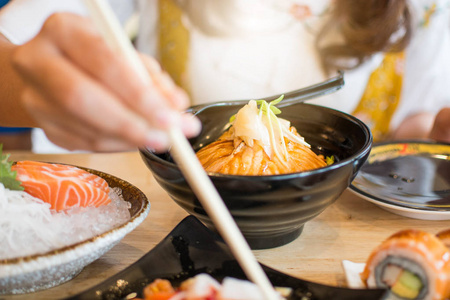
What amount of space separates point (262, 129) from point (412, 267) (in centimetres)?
35

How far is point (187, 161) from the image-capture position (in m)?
0.47

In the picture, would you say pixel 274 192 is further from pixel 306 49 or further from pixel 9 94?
pixel 306 49

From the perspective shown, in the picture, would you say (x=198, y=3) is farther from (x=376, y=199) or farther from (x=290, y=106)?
(x=376, y=199)

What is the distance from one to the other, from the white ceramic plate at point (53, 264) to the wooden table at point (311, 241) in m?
0.02

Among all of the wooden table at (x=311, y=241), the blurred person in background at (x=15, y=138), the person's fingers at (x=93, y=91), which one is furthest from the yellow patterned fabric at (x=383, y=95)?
the blurred person in background at (x=15, y=138)

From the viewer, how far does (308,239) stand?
81 cm

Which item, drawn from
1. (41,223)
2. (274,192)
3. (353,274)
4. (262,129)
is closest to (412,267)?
(353,274)

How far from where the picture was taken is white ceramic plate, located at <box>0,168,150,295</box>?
547 millimetres

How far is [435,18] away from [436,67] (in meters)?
0.21

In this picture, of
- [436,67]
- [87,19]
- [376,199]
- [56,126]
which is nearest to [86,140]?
[56,126]

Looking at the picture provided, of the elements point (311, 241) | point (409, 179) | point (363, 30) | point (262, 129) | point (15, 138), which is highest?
point (363, 30)

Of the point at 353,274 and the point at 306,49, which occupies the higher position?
the point at 306,49

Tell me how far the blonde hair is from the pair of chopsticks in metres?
1.35

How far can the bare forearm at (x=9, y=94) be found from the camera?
0.79 m
